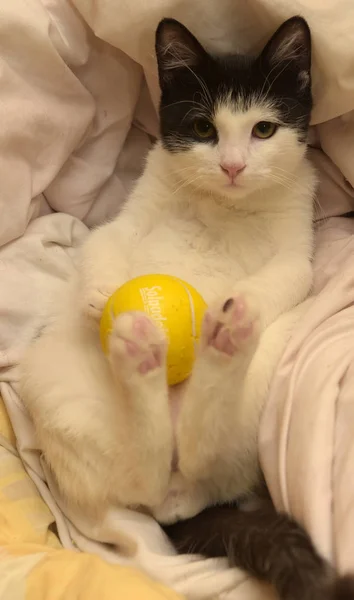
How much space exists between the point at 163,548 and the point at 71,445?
0.28 m

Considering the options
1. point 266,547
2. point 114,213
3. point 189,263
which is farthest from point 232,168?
point 266,547

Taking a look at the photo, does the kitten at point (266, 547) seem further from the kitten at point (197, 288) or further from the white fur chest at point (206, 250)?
the white fur chest at point (206, 250)

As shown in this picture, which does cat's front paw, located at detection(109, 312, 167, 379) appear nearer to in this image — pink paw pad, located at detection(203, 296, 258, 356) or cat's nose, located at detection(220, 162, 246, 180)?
pink paw pad, located at detection(203, 296, 258, 356)

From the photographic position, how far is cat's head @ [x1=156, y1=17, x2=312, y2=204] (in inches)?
53.7

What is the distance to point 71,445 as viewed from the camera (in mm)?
1223

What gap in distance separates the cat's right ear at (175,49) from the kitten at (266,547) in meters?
1.04

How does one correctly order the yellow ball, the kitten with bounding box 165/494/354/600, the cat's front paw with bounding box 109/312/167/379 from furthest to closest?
the yellow ball
the cat's front paw with bounding box 109/312/167/379
the kitten with bounding box 165/494/354/600

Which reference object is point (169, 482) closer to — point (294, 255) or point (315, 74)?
point (294, 255)

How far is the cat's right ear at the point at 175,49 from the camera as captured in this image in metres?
1.41

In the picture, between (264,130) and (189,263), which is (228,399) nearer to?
(189,263)

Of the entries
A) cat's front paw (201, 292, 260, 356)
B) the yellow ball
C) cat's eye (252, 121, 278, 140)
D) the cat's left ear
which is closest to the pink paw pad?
cat's front paw (201, 292, 260, 356)

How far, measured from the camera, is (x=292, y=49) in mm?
1383

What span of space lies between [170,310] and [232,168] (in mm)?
389

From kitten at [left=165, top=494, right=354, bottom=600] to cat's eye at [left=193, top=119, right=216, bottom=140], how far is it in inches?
33.3
